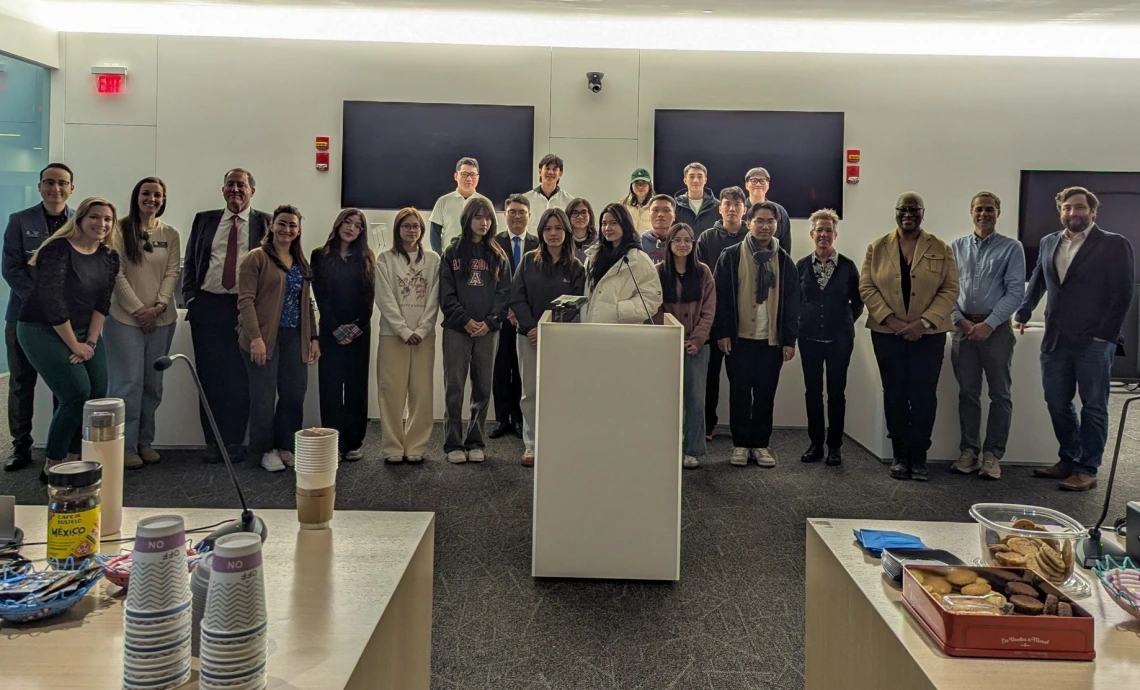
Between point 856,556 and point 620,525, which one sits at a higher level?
point 856,556

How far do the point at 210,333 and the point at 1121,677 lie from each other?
451 cm

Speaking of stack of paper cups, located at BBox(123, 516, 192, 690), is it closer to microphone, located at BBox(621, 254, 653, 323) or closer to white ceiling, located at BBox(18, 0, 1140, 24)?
microphone, located at BBox(621, 254, 653, 323)

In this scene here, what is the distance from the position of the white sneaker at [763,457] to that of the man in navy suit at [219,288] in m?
3.00

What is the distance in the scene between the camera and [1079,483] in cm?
446

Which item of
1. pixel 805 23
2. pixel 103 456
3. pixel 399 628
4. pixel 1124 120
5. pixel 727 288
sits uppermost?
pixel 805 23

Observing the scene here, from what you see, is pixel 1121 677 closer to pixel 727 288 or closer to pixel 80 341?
pixel 727 288

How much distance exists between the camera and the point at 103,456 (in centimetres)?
155

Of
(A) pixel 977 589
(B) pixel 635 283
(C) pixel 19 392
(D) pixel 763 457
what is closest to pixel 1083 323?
(D) pixel 763 457

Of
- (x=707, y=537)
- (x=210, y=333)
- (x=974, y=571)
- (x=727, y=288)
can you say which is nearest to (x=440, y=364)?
(x=210, y=333)

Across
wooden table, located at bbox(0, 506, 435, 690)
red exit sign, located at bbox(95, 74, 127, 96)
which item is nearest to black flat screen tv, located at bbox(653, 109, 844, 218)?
red exit sign, located at bbox(95, 74, 127, 96)

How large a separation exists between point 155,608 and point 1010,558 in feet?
4.29

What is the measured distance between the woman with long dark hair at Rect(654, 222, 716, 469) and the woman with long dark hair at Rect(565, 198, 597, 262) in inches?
20.4

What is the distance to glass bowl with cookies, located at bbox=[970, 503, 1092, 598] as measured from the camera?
1.39 metres

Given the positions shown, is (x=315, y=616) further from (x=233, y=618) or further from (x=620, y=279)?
(x=620, y=279)
